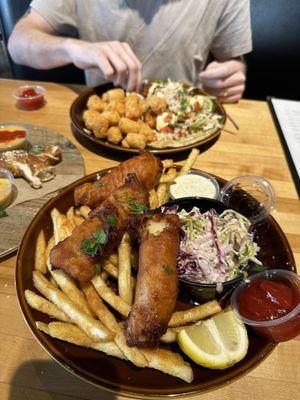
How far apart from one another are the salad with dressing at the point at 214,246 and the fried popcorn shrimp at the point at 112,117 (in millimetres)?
1164

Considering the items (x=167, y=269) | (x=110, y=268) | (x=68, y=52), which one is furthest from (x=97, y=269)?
(x=68, y=52)

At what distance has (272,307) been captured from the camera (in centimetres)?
136

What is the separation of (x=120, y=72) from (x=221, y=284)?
6.75ft

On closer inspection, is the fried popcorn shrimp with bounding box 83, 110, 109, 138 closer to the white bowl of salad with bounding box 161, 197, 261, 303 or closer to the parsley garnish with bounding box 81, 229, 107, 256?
the white bowl of salad with bounding box 161, 197, 261, 303

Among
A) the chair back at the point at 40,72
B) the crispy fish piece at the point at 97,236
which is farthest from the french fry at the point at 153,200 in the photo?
the chair back at the point at 40,72

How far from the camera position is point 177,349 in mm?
1363

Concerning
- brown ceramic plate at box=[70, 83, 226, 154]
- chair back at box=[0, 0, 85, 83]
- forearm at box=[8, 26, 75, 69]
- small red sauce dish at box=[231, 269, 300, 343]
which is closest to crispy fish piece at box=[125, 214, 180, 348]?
small red sauce dish at box=[231, 269, 300, 343]

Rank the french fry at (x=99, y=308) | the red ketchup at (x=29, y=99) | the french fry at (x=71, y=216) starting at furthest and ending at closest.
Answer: the red ketchup at (x=29, y=99) → the french fry at (x=71, y=216) → the french fry at (x=99, y=308)

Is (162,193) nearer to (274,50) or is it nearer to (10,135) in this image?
(10,135)

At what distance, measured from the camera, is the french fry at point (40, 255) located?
61.9 inches

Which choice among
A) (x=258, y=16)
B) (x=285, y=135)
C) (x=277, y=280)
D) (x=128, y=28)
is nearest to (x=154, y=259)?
(x=277, y=280)

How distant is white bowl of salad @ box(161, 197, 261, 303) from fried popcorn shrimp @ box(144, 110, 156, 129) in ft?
3.92

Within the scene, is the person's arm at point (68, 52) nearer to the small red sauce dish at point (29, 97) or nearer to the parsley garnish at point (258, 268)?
the small red sauce dish at point (29, 97)

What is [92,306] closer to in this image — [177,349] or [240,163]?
[177,349]
